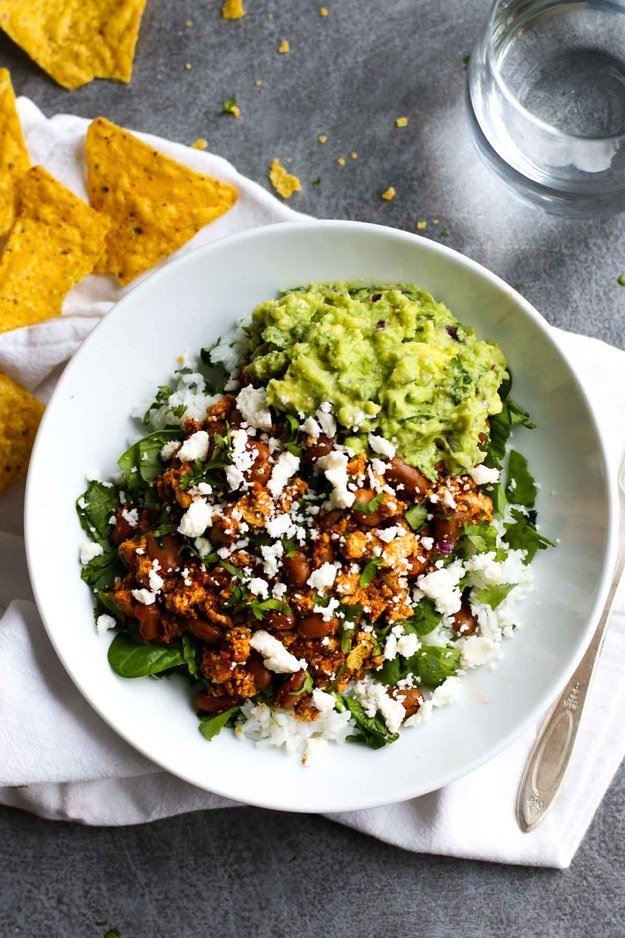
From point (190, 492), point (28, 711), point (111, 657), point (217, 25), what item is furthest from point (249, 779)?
point (217, 25)

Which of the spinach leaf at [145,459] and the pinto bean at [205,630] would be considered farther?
the spinach leaf at [145,459]

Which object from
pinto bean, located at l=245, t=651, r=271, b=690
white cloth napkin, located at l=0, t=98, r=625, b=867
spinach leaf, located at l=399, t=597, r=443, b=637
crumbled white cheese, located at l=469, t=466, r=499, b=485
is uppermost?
crumbled white cheese, located at l=469, t=466, r=499, b=485

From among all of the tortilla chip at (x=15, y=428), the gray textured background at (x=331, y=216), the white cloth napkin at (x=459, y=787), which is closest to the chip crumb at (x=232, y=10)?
the gray textured background at (x=331, y=216)

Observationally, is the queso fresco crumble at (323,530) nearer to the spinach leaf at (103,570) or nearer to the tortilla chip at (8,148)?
the spinach leaf at (103,570)

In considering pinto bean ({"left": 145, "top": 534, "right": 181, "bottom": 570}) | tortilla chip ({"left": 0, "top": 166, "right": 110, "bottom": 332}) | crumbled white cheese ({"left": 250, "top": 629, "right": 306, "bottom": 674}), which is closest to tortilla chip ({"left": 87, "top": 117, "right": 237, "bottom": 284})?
tortilla chip ({"left": 0, "top": 166, "right": 110, "bottom": 332})

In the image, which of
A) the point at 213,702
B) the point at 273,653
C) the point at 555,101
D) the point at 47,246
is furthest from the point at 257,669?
the point at 555,101

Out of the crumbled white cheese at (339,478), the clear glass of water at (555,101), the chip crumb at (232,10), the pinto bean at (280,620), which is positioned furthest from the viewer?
the chip crumb at (232,10)

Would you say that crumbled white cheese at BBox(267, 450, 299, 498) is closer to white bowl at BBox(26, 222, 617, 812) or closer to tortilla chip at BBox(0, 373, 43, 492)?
white bowl at BBox(26, 222, 617, 812)
